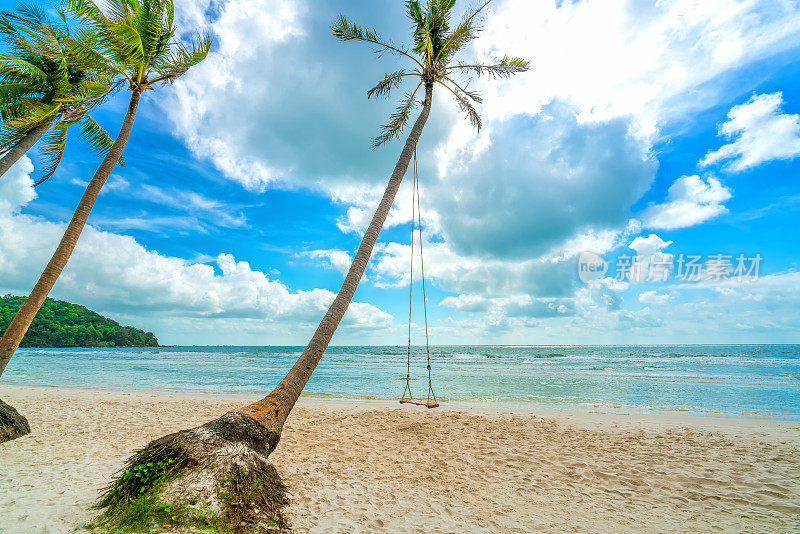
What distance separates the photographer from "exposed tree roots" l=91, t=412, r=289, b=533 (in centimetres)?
322

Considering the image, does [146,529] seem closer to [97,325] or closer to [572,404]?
[572,404]

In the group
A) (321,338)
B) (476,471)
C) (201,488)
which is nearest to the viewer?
(201,488)

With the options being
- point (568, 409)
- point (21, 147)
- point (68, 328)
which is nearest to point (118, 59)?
point (21, 147)

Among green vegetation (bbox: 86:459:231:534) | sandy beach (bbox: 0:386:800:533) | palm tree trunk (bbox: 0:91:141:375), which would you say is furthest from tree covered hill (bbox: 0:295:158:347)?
green vegetation (bbox: 86:459:231:534)

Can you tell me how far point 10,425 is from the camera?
6414 millimetres

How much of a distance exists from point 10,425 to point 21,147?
502 centimetres

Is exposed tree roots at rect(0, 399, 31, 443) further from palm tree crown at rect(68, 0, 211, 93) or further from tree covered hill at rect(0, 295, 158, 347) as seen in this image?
tree covered hill at rect(0, 295, 158, 347)

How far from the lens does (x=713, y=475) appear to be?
543 centimetres

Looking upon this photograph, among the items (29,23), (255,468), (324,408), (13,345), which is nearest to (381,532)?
(255,468)

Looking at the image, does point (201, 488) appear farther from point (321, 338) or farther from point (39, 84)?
point (39, 84)

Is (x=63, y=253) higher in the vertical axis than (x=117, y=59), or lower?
lower

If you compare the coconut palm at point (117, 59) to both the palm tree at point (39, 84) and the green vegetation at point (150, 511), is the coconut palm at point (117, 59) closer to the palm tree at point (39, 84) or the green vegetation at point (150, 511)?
the palm tree at point (39, 84)

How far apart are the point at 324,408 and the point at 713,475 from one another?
29.7ft

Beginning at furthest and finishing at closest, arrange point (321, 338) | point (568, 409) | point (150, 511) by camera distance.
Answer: point (568, 409), point (321, 338), point (150, 511)
